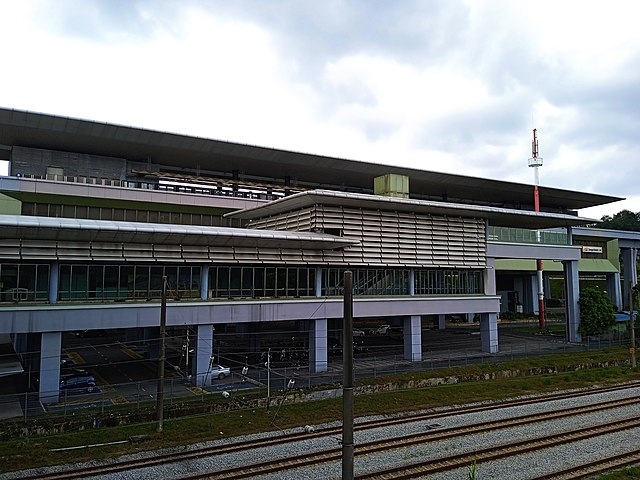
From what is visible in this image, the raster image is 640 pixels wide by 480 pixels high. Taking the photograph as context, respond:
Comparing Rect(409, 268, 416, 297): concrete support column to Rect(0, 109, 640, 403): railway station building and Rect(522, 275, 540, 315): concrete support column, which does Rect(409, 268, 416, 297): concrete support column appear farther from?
Rect(522, 275, 540, 315): concrete support column

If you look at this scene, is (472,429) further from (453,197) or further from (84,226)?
(453,197)

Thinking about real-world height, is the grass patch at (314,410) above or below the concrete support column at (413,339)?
below

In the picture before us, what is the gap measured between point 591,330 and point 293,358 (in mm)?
29788

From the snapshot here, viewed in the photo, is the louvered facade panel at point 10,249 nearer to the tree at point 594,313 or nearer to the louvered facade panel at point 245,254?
the louvered facade panel at point 245,254

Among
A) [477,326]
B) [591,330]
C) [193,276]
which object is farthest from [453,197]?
[193,276]

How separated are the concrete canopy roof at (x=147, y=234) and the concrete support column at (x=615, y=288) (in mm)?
59362

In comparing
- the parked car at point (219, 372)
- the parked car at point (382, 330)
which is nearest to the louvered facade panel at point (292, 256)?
the parked car at point (219, 372)

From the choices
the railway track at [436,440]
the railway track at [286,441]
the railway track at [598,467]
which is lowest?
the railway track at [286,441]

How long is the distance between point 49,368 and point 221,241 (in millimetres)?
11532

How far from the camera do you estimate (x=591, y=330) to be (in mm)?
48906

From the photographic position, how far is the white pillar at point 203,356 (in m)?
30.0

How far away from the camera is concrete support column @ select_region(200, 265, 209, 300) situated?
103 feet

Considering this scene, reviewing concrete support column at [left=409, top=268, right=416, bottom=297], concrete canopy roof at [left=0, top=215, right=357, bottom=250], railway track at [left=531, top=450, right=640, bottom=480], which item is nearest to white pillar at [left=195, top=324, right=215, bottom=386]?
concrete canopy roof at [left=0, top=215, right=357, bottom=250]

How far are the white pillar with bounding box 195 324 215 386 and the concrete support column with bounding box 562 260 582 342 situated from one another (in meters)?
36.1
